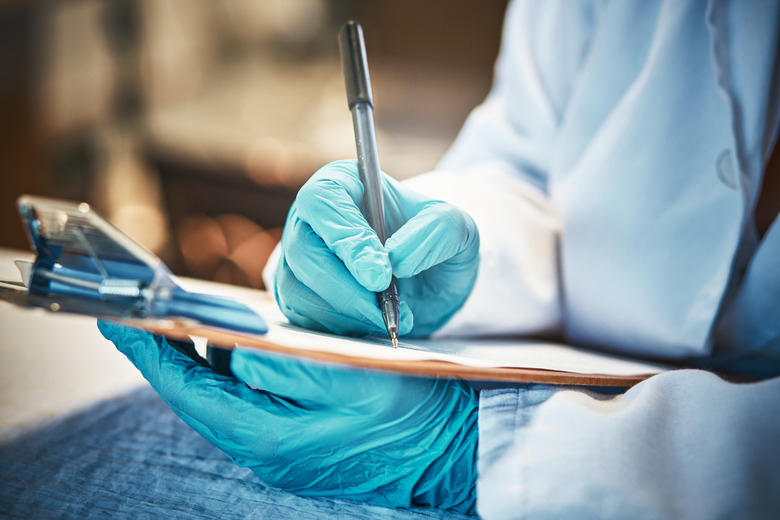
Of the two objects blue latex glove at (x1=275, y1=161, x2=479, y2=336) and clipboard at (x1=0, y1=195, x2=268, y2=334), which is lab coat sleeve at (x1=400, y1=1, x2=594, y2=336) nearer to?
blue latex glove at (x1=275, y1=161, x2=479, y2=336)

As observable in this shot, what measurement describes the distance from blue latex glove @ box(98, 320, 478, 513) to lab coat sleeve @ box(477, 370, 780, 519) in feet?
0.14

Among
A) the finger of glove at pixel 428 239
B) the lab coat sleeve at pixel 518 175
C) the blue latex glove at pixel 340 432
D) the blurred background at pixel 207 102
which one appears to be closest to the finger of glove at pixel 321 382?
the blue latex glove at pixel 340 432

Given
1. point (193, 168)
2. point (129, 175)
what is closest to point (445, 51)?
point (193, 168)

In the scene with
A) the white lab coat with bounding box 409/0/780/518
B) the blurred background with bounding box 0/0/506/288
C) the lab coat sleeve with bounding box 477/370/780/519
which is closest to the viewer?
the lab coat sleeve with bounding box 477/370/780/519

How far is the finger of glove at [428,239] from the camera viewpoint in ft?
1.30

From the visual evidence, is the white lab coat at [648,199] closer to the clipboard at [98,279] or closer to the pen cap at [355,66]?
the pen cap at [355,66]

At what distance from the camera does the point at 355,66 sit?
45 centimetres

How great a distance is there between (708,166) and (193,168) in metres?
2.44

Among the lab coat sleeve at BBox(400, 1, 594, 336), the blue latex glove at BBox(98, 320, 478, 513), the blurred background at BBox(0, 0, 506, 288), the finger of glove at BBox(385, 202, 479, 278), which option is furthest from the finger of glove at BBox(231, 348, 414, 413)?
the blurred background at BBox(0, 0, 506, 288)

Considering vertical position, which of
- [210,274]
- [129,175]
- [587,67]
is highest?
[587,67]

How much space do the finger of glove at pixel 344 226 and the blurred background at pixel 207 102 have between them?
1.73 meters

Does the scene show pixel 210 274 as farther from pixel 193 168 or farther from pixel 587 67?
pixel 587 67

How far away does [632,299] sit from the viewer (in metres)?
0.55

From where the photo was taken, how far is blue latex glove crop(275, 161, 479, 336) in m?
0.38
